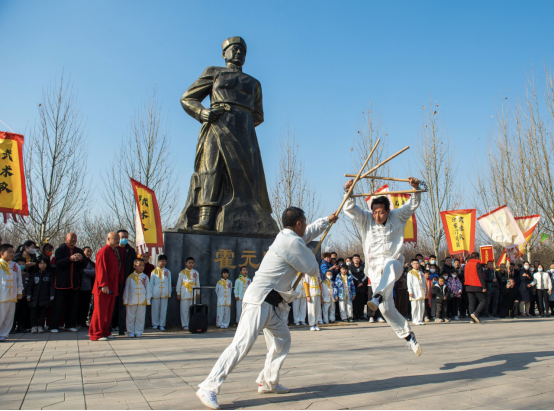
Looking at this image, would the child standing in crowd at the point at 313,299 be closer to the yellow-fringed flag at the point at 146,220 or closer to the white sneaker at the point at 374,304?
the yellow-fringed flag at the point at 146,220

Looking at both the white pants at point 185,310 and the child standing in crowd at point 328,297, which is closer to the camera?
the white pants at point 185,310

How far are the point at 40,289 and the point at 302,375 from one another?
621 cm

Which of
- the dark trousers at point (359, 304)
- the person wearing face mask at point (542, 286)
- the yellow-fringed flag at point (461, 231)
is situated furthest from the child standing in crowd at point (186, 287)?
the person wearing face mask at point (542, 286)

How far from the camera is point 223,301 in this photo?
9.17 m

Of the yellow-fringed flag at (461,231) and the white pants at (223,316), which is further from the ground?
the yellow-fringed flag at (461,231)

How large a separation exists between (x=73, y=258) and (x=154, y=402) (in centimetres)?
571

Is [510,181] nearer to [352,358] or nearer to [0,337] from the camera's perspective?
[352,358]

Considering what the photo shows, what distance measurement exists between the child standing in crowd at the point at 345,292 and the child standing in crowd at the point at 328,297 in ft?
0.55

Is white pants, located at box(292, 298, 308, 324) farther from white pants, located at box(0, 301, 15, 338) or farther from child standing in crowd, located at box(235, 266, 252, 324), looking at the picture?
white pants, located at box(0, 301, 15, 338)

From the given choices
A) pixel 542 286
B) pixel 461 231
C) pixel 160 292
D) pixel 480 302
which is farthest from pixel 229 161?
pixel 542 286

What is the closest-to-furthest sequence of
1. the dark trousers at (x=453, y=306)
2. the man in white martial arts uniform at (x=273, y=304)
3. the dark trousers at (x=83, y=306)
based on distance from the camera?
1. the man in white martial arts uniform at (x=273, y=304)
2. the dark trousers at (x=83, y=306)
3. the dark trousers at (x=453, y=306)

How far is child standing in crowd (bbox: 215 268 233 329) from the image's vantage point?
915cm

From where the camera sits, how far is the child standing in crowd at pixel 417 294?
10.4 m

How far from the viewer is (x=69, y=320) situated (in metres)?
8.31
